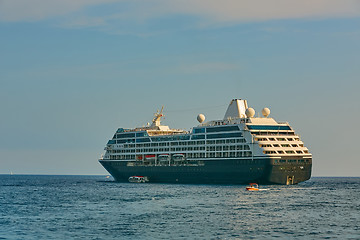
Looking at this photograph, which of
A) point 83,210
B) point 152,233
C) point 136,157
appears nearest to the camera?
point 152,233

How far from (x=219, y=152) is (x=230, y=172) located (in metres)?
6.94

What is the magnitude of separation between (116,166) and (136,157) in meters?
9.47

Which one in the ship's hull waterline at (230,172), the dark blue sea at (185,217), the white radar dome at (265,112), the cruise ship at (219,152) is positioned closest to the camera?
the dark blue sea at (185,217)

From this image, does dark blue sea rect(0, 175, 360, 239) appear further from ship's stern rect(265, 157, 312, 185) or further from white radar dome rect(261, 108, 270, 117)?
white radar dome rect(261, 108, 270, 117)

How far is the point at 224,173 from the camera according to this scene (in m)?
127

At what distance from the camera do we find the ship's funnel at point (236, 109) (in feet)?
445

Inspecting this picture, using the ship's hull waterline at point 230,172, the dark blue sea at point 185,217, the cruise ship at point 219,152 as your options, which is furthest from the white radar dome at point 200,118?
the dark blue sea at point 185,217

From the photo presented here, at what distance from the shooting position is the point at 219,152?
427 ft

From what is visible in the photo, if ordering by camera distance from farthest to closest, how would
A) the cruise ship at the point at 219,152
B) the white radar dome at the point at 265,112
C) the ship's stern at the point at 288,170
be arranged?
the white radar dome at the point at 265,112, the cruise ship at the point at 219,152, the ship's stern at the point at 288,170

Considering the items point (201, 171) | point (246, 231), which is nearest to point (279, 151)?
point (201, 171)

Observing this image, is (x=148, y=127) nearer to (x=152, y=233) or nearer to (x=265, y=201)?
(x=265, y=201)

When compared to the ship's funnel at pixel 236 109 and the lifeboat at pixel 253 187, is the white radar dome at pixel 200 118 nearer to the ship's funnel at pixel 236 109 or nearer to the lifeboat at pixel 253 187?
the ship's funnel at pixel 236 109

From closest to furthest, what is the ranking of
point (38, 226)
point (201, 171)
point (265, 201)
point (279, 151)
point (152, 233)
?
point (152, 233) → point (38, 226) → point (265, 201) → point (279, 151) → point (201, 171)

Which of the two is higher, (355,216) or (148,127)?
(148,127)
